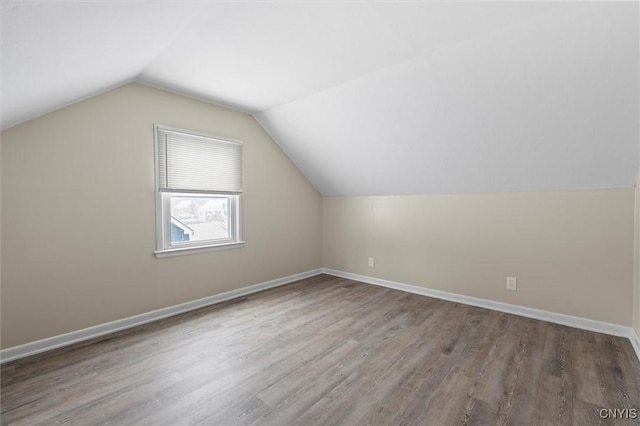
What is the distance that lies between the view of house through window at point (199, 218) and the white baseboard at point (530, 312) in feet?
7.49

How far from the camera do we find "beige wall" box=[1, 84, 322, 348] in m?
2.29

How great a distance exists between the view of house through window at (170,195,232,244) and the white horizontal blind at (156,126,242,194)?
6.6 inches

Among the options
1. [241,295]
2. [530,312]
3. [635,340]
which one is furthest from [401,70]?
[241,295]

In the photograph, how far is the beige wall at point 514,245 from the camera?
2.69 m

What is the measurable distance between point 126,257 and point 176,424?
5.88ft

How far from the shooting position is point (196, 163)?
11.0ft

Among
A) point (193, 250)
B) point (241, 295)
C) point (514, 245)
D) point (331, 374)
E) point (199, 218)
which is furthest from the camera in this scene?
point (241, 295)

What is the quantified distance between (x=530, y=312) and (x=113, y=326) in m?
4.13

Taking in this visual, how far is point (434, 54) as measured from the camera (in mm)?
2232

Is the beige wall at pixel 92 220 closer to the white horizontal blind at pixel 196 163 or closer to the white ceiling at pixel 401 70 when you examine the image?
the white horizontal blind at pixel 196 163

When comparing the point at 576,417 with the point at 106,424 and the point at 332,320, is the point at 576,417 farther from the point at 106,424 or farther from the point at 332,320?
the point at 106,424

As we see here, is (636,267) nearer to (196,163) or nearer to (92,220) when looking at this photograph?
(196,163)

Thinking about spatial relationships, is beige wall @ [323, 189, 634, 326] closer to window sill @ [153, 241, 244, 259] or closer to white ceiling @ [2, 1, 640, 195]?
white ceiling @ [2, 1, 640, 195]

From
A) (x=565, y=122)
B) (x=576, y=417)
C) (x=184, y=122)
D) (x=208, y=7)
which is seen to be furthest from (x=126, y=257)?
(x=565, y=122)
